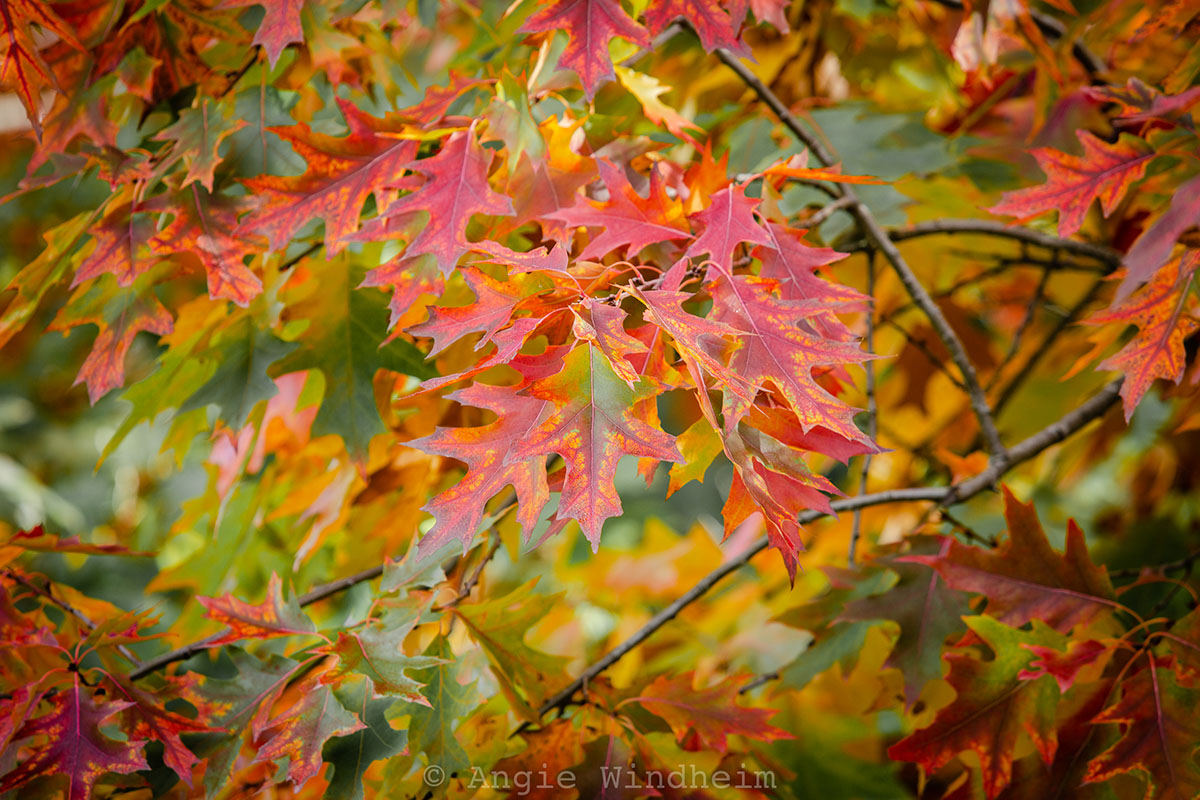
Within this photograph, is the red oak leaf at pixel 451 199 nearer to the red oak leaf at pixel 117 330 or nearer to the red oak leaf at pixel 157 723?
the red oak leaf at pixel 117 330

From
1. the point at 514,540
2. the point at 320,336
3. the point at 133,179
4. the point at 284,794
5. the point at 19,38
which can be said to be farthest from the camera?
the point at 514,540

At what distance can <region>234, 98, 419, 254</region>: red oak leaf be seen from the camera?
0.72 metres

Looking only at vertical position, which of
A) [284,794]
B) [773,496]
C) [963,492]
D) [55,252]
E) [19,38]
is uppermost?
[19,38]

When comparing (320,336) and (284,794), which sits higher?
(320,336)

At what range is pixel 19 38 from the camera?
69 cm

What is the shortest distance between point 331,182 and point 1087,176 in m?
0.74

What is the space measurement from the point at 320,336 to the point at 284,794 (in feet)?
1.93

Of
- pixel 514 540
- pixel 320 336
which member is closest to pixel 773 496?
pixel 320 336

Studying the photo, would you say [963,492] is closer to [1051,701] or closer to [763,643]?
[1051,701]

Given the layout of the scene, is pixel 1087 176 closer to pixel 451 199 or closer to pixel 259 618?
pixel 451 199

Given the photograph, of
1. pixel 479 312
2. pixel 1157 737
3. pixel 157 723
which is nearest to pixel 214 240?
pixel 479 312

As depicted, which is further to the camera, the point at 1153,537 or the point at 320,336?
the point at 1153,537

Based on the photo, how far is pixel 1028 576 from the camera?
2.68ft

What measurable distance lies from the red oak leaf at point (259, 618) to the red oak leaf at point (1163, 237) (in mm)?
791
